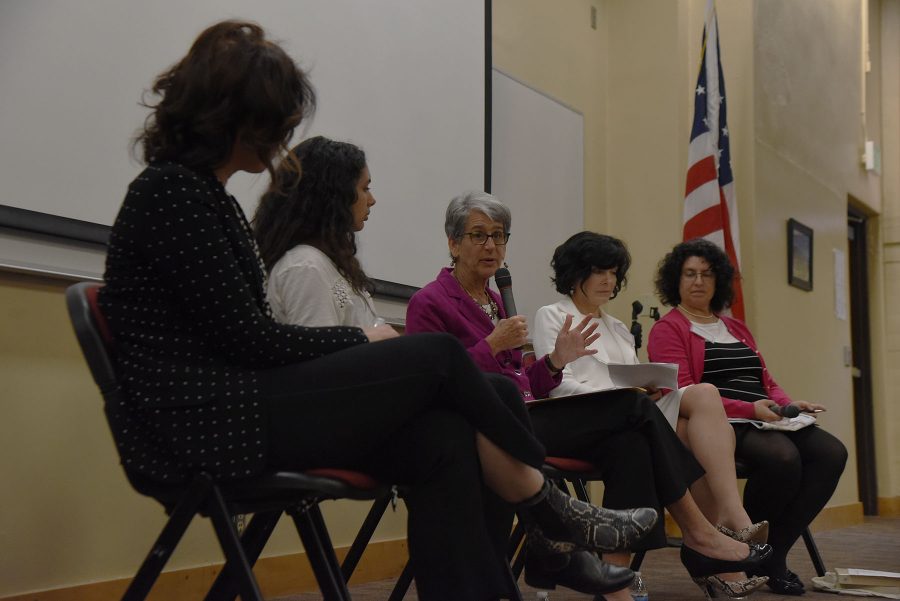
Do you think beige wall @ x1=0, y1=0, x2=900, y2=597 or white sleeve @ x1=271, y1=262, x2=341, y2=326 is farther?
beige wall @ x1=0, y1=0, x2=900, y2=597

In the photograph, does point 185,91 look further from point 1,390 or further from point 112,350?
point 1,390

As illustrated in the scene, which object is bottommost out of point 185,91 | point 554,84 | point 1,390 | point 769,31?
point 1,390

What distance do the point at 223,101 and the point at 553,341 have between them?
155 centimetres

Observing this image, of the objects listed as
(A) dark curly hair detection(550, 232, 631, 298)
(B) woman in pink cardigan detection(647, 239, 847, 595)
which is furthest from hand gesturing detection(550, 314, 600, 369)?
(B) woman in pink cardigan detection(647, 239, 847, 595)

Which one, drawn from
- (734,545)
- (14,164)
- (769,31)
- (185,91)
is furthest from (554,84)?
(185,91)

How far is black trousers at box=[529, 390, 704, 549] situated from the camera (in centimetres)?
253

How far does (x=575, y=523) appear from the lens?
178 cm

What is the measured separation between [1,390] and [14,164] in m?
0.49

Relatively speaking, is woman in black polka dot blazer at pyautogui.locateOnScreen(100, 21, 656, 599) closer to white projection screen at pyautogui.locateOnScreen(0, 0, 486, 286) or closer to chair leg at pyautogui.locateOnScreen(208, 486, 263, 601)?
chair leg at pyautogui.locateOnScreen(208, 486, 263, 601)

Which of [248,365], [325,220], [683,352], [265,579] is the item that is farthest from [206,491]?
[683,352]

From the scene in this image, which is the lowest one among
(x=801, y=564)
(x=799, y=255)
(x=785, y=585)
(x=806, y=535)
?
(x=801, y=564)

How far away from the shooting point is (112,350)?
1.46m

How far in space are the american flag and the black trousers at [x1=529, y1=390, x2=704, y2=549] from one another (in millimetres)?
2063

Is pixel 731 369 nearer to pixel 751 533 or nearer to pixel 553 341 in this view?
pixel 751 533
